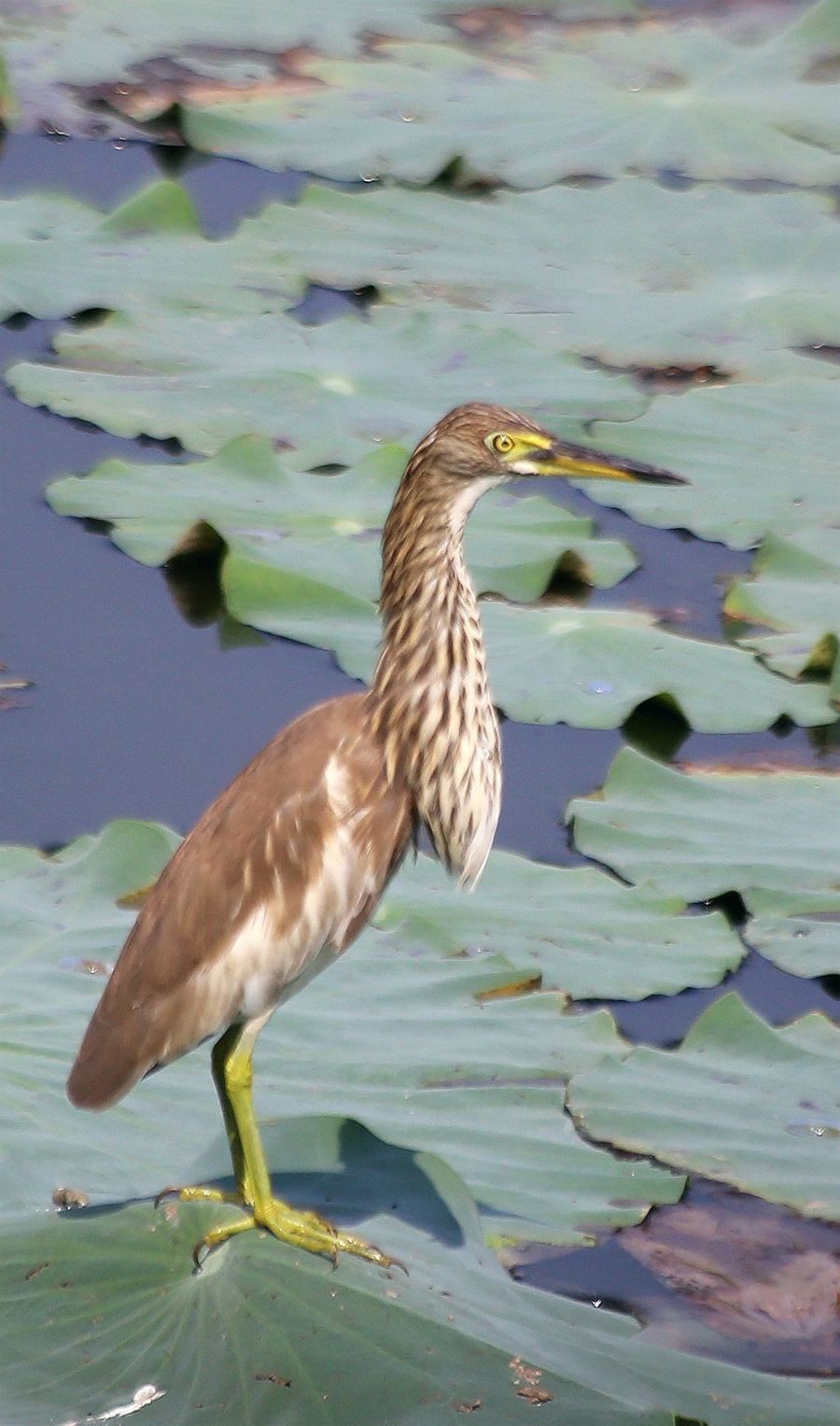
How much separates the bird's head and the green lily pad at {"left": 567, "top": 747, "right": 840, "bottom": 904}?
2.79ft

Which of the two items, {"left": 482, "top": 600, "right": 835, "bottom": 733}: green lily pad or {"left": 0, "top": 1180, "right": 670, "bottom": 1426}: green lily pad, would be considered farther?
{"left": 482, "top": 600, "right": 835, "bottom": 733}: green lily pad

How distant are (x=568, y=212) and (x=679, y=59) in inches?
56.3

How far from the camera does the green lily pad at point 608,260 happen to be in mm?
5984

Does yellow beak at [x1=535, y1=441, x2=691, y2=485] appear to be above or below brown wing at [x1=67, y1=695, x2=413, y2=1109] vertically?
above

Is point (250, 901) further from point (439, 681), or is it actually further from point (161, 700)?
point (161, 700)

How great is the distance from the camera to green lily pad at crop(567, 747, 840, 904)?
3980 millimetres

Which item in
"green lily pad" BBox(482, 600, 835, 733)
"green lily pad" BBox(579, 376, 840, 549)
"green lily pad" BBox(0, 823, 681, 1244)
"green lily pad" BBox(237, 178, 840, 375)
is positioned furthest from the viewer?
"green lily pad" BBox(237, 178, 840, 375)

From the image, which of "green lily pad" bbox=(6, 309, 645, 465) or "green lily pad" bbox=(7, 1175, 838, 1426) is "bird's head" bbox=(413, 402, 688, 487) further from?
"green lily pad" bbox=(6, 309, 645, 465)

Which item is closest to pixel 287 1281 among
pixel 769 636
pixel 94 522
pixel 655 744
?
pixel 655 744

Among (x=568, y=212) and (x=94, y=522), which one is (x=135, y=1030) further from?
(x=568, y=212)

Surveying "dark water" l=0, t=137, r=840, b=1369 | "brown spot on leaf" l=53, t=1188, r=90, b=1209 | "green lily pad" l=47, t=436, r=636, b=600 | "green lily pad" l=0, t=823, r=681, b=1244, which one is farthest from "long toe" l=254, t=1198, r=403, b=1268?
"green lily pad" l=47, t=436, r=636, b=600

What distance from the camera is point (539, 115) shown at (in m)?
7.14

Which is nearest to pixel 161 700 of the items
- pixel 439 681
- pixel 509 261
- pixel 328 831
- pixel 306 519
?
pixel 306 519

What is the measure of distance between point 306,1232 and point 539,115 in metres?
4.89
